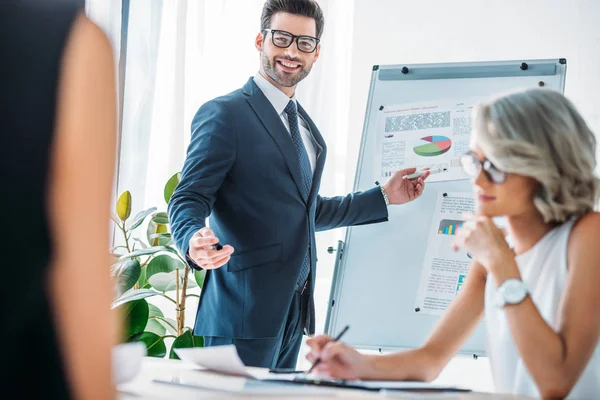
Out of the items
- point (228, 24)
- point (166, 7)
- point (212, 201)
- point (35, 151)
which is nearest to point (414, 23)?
point (228, 24)

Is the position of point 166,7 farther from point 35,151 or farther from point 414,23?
point 35,151

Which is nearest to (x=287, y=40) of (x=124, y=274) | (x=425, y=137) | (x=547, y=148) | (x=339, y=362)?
(x=425, y=137)

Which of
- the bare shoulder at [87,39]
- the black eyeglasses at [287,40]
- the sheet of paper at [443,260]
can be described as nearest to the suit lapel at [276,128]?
the black eyeglasses at [287,40]

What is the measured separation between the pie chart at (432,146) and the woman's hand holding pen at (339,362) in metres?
1.38

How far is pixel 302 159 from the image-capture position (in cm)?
245

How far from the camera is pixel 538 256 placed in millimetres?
1444

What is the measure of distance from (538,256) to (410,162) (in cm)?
128

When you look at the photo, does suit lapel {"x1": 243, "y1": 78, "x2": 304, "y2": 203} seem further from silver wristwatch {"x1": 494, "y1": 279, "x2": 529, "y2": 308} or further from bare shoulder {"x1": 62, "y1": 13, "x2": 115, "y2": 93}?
bare shoulder {"x1": 62, "y1": 13, "x2": 115, "y2": 93}

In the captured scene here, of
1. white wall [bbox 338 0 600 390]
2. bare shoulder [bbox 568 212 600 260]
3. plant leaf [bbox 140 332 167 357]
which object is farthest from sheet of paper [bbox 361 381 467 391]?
white wall [bbox 338 0 600 390]

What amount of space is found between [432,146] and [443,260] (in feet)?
1.45

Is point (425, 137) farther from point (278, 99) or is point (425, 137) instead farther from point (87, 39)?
point (87, 39)

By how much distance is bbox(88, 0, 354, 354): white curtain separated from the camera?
3428mm

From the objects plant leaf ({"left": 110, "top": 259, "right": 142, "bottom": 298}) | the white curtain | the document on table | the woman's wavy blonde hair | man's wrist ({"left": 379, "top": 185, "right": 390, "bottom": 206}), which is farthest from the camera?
the white curtain

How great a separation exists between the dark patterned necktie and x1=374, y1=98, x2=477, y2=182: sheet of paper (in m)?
0.40
